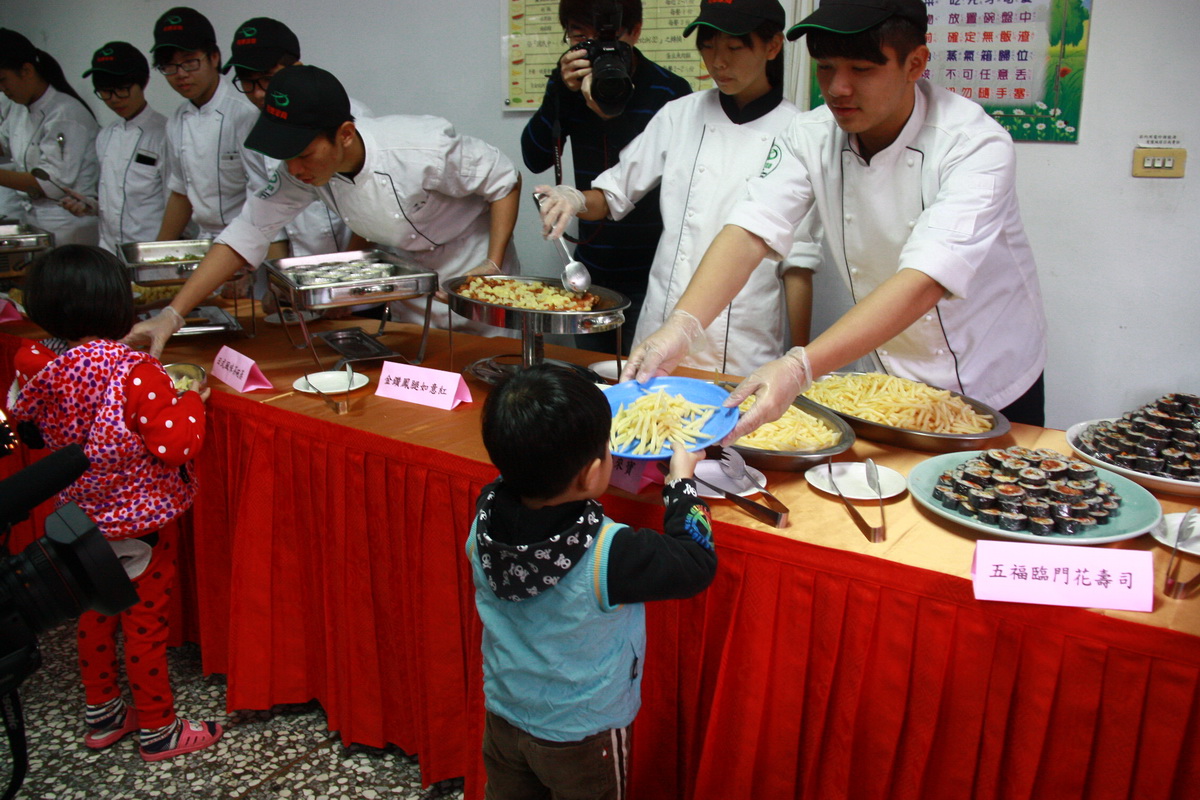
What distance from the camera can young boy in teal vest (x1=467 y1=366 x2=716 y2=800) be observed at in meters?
0.99

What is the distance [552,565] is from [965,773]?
1.97ft

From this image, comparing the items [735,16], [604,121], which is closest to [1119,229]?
[735,16]

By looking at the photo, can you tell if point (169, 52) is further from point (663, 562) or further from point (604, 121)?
point (663, 562)

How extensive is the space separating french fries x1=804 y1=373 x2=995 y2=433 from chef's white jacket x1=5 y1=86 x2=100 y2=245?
3.83m

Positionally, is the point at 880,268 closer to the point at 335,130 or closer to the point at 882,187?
the point at 882,187

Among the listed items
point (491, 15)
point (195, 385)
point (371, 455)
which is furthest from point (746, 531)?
point (491, 15)

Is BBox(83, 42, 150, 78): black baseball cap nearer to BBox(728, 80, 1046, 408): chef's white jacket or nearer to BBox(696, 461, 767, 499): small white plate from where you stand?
BBox(728, 80, 1046, 408): chef's white jacket

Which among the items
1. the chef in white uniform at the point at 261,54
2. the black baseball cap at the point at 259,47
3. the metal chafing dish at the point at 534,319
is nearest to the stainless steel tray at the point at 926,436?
the metal chafing dish at the point at 534,319

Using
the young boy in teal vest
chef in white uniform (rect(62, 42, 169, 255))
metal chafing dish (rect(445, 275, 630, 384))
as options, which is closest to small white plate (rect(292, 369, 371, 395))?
metal chafing dish (rect(445, 275, 630, 384))

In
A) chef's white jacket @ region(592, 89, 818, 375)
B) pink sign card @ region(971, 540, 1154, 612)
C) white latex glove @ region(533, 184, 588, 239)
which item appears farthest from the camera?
chef's white jacket @ region(592, 89, 818, 375)

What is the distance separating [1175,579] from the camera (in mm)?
991

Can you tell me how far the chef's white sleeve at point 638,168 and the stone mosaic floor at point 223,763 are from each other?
58.2 inches

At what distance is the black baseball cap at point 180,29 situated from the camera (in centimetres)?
289

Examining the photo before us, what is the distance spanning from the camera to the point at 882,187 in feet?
5.39
